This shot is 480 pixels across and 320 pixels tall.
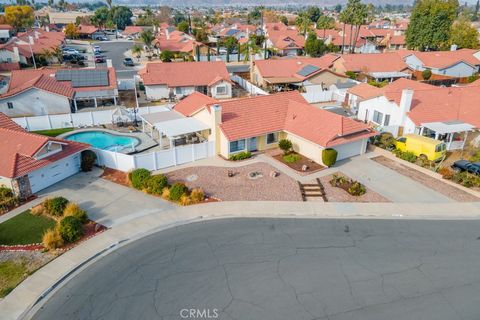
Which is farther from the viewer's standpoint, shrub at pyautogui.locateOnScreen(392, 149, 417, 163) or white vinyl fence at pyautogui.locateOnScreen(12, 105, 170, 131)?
white vinyl fence at pyautogui.locateOnScreen(12, 105, 170, 131)

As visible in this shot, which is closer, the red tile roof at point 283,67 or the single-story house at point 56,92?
the single-story house at point 56,92

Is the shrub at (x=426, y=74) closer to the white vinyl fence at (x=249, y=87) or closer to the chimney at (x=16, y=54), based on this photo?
the white vinyl fence at (x=249, y=87)

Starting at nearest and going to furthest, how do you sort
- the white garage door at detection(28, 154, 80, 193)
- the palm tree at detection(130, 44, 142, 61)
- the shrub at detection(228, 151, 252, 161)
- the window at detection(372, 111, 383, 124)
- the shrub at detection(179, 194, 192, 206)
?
the shrub at detection(179, 194, 192, 206)
the white garage door at detection(28, 154, 80, 193)
the shrub at detection(228, 151, 252, 161)
the window at detection(372, 111, 383, 124)
the palm tree at detection(130, 44, 142, 61)

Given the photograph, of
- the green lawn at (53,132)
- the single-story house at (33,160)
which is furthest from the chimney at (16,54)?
the single-story house at (33,160)

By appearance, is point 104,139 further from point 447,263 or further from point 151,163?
point 447,263

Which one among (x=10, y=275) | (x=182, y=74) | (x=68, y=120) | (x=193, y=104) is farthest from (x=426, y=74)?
(x=10, y=275)

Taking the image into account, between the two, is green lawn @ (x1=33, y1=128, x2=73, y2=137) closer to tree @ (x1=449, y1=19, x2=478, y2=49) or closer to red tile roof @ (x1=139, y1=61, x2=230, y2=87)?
red tile roof @ (x1=139, y1=61, x2=230, y2=87)

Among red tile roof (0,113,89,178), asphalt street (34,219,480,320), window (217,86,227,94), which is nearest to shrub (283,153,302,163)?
asphalt street (34,219,480,320)

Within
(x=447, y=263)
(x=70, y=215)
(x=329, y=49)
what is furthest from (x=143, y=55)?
(x=447, y=263)
